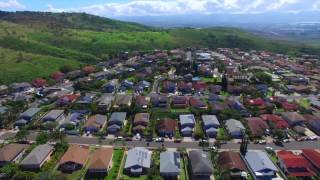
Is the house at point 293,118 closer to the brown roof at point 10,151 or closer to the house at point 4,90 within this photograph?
the brown roof at point 10,151

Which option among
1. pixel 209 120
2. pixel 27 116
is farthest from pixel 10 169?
pixel 209 120

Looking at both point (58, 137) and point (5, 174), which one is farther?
point (58, 137)

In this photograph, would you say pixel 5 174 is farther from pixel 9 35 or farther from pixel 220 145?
pixel 9 35

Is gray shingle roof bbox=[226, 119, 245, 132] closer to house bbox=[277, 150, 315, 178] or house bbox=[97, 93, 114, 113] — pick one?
house bbox=[277, 150, 315, 178]

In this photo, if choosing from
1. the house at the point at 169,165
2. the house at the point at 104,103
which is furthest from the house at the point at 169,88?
the house at the point at 169,165

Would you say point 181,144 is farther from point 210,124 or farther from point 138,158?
point 138,158

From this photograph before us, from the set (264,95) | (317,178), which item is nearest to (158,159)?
(317,178)
